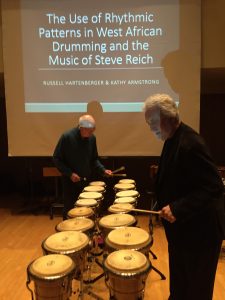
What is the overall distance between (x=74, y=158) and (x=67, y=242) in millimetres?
1449

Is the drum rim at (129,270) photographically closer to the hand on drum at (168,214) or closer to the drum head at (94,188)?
the hand on drum at (168,214)

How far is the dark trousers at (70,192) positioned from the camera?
3379mm

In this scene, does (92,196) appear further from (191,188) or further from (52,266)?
(191,188)

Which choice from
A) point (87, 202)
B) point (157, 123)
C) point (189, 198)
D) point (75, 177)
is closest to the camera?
point (189, 198)

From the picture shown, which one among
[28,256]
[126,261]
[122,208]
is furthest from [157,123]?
[28,256]

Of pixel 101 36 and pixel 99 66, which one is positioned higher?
pixel 101 36

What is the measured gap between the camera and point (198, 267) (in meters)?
1.65

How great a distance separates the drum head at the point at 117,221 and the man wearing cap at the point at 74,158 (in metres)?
0.91

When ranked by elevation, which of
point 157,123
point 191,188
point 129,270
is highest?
point 157,123

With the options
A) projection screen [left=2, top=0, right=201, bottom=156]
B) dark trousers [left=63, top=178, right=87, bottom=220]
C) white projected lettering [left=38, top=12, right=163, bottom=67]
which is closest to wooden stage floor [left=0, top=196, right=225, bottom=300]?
dark trousers [left=63, top=178, right=87, bottom=220]

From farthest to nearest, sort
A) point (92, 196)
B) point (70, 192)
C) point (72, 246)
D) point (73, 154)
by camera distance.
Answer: point (70, 192) → point (73, 154) → point (92, 196) → point (72, 246)

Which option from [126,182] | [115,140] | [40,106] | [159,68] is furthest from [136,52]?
[126,182]

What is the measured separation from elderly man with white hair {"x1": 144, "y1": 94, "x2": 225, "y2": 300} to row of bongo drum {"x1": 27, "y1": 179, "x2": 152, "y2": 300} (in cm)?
25

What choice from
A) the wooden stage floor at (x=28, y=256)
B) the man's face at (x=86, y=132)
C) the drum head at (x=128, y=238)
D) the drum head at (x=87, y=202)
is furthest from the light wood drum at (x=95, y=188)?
the drum head at (x=128, y=238)
